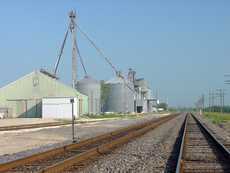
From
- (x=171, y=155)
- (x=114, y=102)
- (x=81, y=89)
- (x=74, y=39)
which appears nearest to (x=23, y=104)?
(x=74, y=39)

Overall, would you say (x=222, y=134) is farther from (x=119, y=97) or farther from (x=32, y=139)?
(x=119, y=97)

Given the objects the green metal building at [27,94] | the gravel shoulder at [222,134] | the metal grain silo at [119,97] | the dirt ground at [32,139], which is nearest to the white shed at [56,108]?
the green metal building at [27,94]

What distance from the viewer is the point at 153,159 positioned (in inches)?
599

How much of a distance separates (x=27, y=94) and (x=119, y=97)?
5292 cm

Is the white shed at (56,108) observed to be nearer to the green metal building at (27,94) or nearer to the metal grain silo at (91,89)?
the green metal building at (27,94)

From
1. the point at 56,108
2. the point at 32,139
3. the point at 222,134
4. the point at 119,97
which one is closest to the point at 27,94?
the point at 56,108

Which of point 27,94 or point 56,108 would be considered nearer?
point 56,108

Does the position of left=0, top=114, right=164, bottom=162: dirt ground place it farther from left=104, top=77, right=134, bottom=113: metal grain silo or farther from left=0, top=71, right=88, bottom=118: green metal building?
left=104, top=77, right=134, bottom=113: metal grain silo

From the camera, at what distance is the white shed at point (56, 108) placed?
7244 cm

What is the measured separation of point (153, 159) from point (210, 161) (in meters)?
1.78

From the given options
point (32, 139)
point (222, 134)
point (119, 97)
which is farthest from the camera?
point (119, 97)

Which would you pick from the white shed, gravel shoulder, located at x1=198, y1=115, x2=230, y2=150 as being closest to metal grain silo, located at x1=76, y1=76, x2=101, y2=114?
the white shed

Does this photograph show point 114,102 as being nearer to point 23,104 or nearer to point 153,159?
point 23,104

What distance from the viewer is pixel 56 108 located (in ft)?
239
